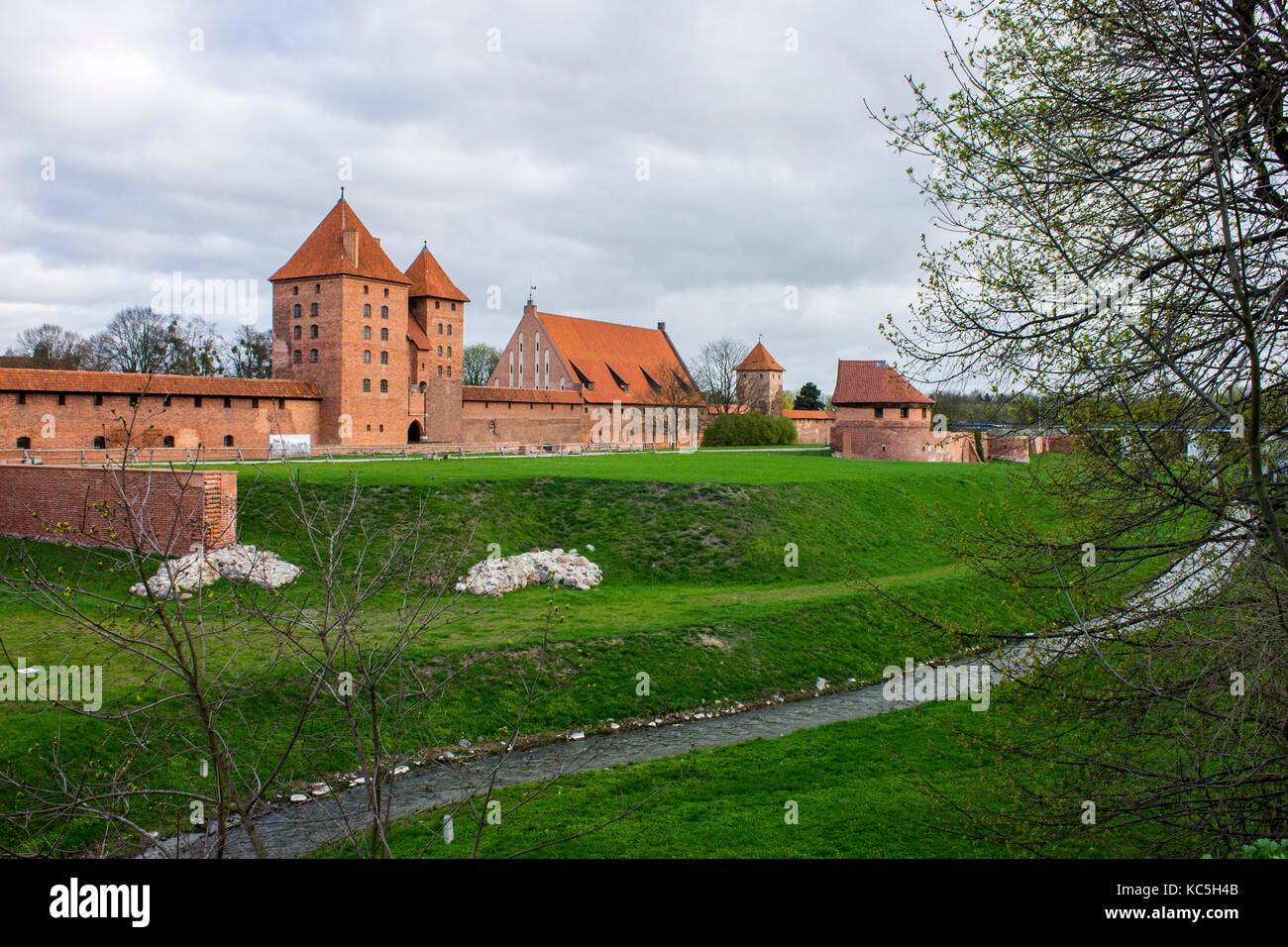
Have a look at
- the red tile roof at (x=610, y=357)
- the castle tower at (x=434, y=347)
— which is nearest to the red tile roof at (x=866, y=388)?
the red tile roof at (x=610, y=357)

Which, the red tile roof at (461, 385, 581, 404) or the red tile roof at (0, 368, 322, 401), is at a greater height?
the red tile roof at (461, 385, 581, 404)

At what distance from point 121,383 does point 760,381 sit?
186 feet

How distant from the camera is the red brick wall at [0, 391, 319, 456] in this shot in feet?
111

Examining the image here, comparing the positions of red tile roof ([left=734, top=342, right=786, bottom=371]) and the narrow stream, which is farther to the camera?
red tile roof ([left=734, top=342, right=786, bottom=371])

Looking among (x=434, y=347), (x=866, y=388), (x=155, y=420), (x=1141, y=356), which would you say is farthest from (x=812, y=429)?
(x=1141, y=356)

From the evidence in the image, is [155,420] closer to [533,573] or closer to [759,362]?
[533,573]

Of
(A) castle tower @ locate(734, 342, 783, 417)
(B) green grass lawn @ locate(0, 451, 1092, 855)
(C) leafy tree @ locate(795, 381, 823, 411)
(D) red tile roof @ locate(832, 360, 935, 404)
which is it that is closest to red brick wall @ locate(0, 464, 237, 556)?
(B) green grass lawn @ locate(0, 451, 1092, 855)

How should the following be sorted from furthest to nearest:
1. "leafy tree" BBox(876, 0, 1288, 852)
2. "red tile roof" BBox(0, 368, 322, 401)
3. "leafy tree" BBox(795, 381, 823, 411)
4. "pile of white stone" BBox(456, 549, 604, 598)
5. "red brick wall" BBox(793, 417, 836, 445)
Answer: "leafy tree" BBox(795, 381, 823, 411) → "red brick wall" BBox(793, 417, 836, 445) → "red tile roof" BBox(0, 368, 322, 401) → "pile of white stone" BBox(456, 549, 604, 598) → "leafy tree" BBox(876, 0, 1288, 852)

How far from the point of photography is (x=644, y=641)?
642 inches

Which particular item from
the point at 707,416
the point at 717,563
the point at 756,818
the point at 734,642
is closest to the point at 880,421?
the point at 707,416

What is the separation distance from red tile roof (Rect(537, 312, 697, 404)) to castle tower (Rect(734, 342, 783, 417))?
5027 millimetres

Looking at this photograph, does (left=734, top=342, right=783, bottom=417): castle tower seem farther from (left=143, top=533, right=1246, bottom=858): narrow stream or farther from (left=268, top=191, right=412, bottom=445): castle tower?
(left=143, top=533, right=1246, bottom=858): narrow stream

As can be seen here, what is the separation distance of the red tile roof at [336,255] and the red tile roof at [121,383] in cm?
873
